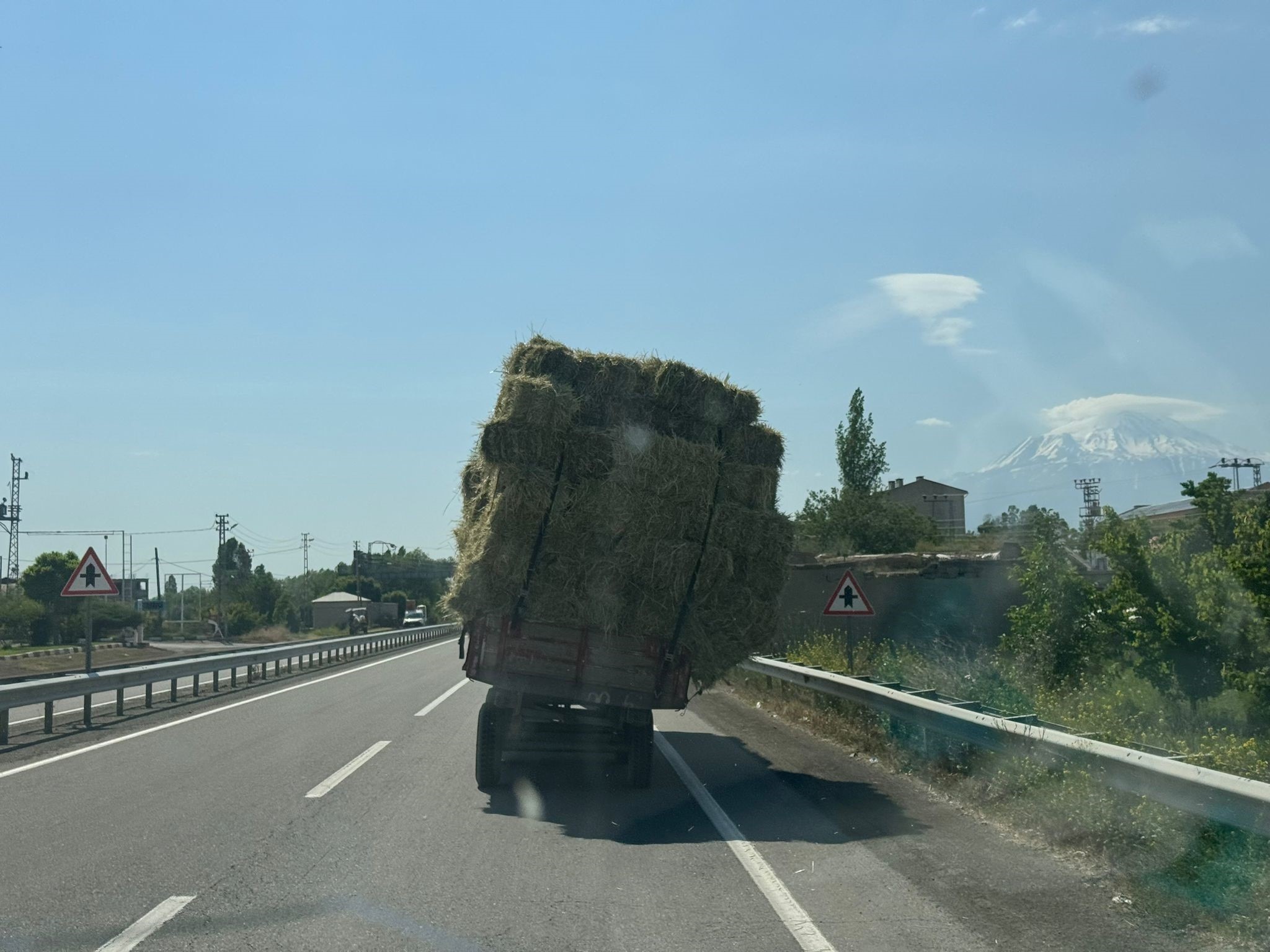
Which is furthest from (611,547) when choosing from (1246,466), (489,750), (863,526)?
(1246,466)

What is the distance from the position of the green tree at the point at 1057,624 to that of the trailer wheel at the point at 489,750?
6.66 metres

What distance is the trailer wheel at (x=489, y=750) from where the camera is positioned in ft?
32.2

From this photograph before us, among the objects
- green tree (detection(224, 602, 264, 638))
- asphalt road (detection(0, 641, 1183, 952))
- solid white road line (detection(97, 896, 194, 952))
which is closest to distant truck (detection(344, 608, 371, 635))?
green tree (detection(224, 602, 264, 638))

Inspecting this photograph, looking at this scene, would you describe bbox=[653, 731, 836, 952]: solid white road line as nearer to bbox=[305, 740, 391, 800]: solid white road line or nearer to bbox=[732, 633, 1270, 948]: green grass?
bbox=[732, 633, 1270, 948]: green grass

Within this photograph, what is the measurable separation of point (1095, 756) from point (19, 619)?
7242 centimetres

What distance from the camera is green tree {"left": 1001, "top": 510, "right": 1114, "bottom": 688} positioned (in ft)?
43.0

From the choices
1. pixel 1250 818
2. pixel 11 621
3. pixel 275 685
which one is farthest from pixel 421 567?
pixel 1250 818

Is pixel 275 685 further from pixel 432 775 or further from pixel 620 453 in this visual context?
pixel 620 453

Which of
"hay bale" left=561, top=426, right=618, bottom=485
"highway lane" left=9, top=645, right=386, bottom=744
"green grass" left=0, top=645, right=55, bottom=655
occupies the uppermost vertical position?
"hay bale" left=561, top=426, right=618, bottom=485

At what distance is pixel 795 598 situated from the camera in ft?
77.5

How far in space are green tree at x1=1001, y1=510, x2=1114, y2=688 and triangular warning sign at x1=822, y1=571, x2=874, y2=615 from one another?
207 centimetres

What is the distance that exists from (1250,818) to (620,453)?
223 inches

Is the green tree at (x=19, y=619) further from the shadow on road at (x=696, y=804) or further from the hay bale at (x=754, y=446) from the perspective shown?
the hay bale at (x=754, y=446)

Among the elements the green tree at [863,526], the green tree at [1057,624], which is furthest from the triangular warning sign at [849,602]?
the green tree at [863,526]
